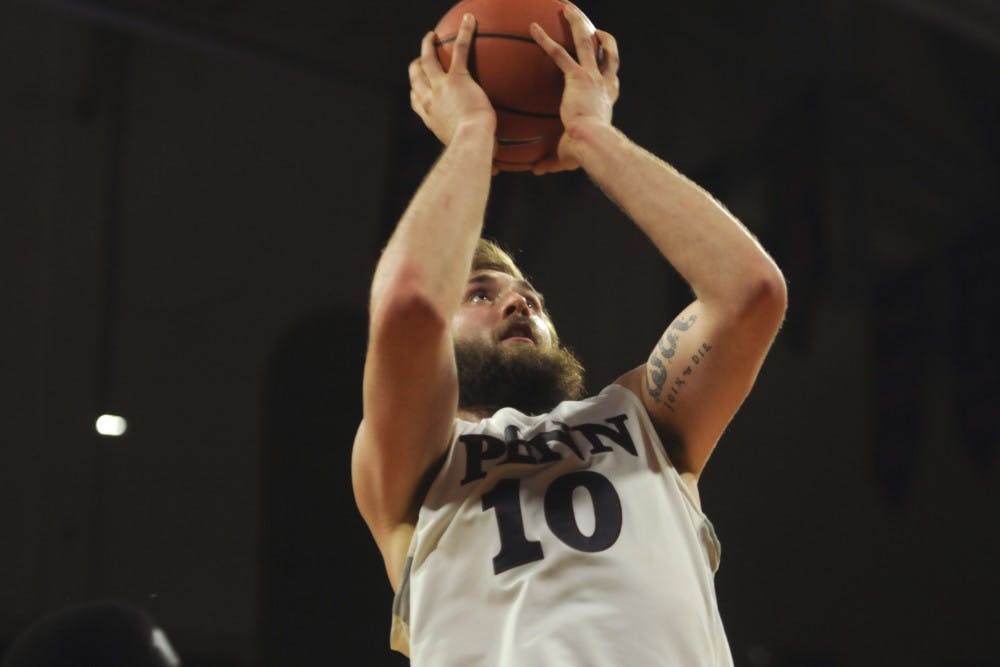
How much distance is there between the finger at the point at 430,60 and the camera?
187 cm

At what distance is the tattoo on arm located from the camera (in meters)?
1.72

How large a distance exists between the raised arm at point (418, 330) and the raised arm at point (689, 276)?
170mm

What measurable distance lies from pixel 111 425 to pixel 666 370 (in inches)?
208

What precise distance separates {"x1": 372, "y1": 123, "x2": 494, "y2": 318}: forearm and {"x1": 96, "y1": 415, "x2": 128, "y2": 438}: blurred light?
17.0 ft

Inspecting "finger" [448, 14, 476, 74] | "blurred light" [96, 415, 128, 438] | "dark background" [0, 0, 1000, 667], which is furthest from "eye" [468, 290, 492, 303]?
"blurred light" [96, 415, 128, 438]

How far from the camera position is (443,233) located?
5.16 ft

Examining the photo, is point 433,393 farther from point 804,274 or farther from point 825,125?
point 825,125

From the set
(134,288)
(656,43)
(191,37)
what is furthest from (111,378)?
(656,43)

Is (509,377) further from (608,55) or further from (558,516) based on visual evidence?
(608,55)

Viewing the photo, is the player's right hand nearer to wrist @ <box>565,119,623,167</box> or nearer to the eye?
wrist @ <box>565,119,623,167</box>

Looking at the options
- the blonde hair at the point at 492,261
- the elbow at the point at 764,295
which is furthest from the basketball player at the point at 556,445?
the blonde hair at the point at 492,261

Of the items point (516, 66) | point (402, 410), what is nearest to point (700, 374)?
point (402, 410)

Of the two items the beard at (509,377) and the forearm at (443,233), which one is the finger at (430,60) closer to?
the forearm at (443,233)

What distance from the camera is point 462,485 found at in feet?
5.47
